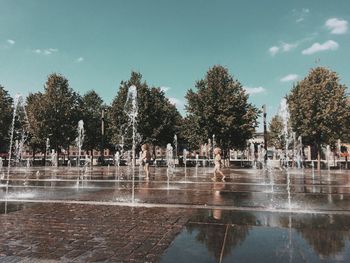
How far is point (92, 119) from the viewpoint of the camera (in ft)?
190

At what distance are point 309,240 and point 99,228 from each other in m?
3.58

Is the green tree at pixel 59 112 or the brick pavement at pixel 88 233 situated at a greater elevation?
the green tree at pixel 59 112

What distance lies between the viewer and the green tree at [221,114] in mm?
40278

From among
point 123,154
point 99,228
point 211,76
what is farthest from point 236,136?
point 99,228

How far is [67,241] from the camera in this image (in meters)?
5.28

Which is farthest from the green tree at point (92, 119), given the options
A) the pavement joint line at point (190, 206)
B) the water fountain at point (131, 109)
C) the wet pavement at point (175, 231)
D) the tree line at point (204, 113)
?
the wet pavement at point (175, 231)

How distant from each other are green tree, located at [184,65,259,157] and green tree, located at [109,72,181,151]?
573cm

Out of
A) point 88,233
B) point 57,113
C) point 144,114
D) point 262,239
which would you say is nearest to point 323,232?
point 262,239

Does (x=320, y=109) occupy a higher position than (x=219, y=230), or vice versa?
(x=320, y=109)

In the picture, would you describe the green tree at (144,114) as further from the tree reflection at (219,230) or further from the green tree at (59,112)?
the tree reflection at (219,230)

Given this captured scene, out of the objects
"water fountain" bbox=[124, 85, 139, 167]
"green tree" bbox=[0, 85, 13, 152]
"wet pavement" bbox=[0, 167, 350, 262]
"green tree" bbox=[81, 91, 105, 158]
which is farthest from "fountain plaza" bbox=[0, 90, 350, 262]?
"green tree" bbox=[81, 91, 105, 158]

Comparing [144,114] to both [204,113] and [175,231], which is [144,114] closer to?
[204,113]

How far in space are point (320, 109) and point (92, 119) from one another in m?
37.0

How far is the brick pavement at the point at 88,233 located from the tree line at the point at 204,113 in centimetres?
3208
